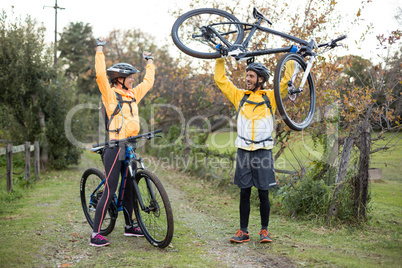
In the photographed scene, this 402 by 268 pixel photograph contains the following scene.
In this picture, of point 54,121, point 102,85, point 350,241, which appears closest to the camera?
point 102,85

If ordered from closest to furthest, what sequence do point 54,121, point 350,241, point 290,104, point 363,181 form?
point 350,241 < point 363,181 < point 290,104 < point 54,121

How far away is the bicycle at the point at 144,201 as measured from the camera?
150 inches

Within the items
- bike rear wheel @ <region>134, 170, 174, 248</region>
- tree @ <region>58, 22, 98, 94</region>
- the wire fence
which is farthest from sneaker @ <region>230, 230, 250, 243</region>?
tree @ <region>58, 22, 98, 94</region>

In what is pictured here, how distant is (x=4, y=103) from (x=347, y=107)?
968cm

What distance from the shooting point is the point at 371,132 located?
5.06 m

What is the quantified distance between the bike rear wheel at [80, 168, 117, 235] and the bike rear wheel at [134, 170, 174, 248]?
1.23ft

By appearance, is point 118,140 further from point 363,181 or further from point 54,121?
point 54,121

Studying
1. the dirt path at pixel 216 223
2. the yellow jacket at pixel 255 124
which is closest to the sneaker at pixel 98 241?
the dirt path at pixel 216 223

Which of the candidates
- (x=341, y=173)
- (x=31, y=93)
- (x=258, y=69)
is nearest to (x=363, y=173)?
(x=341, y=173)

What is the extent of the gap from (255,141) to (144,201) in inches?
57.4

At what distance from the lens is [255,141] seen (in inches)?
159

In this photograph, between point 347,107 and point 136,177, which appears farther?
point 347,107

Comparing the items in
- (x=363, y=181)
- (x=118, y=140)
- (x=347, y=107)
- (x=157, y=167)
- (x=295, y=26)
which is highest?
(x=295, y=26)

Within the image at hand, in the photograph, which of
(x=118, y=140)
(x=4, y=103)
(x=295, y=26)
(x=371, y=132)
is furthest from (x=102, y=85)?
(x=4, y=103)
